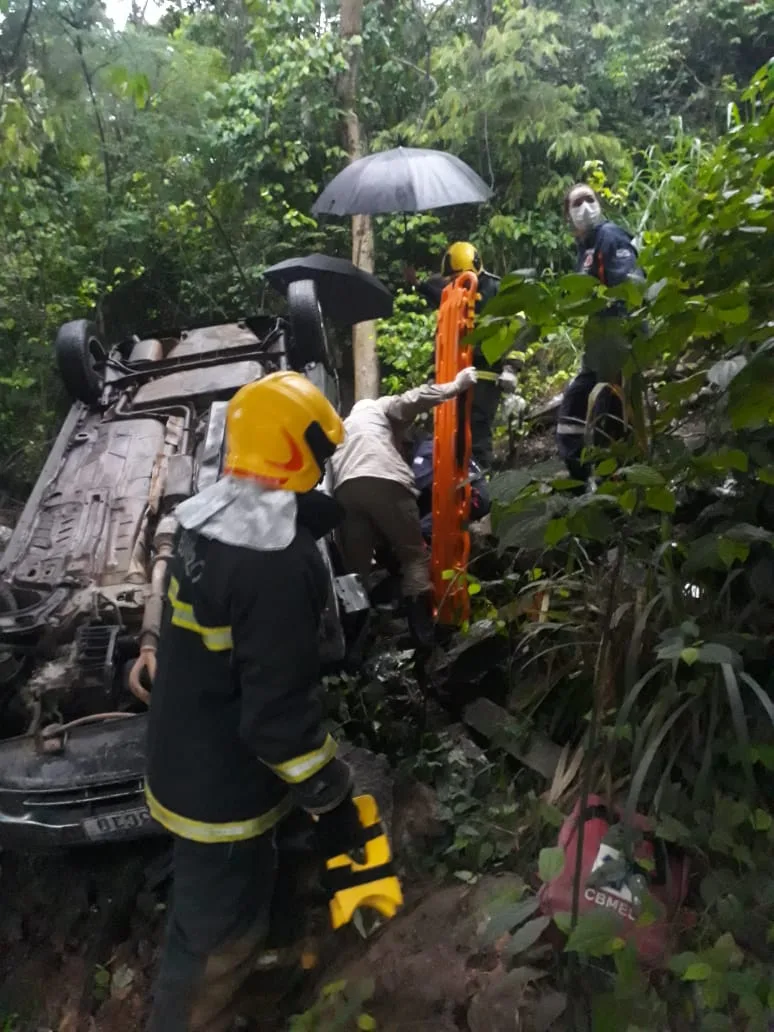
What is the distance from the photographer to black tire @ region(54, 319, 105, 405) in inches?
166

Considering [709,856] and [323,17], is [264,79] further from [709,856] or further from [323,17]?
[709,856]

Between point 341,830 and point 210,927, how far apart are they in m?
0.41

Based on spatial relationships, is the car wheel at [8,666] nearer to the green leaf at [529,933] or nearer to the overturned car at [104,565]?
the overturned car at [104,565]

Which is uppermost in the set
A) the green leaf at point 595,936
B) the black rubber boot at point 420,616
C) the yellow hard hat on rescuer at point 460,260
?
the yellow hard hat on rescuer at point 460,260

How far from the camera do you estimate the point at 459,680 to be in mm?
3012

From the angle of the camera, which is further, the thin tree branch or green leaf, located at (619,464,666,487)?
the thin tree branch

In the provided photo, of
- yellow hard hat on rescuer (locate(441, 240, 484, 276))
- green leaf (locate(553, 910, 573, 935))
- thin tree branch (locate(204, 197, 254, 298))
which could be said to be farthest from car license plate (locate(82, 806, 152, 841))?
thin tree branch (locate(204, 197, 254, 298))

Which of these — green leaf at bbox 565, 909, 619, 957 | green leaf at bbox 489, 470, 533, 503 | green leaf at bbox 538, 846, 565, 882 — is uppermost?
green leaf at bbox 489, 470, 533, 503

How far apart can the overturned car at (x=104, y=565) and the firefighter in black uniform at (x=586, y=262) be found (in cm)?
119

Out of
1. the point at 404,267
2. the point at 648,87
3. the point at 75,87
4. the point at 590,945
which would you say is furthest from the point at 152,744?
the point at 648,87

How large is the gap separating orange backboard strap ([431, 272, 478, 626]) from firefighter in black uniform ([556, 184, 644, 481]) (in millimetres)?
460

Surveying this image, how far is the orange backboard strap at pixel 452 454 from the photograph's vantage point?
3.53m

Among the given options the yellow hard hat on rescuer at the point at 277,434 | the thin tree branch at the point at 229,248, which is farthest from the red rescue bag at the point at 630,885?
the thin tree branch at the point at 229,248

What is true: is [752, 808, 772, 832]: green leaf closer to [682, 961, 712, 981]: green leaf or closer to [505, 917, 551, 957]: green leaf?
[682, 961, 712, 981]: green leaf
